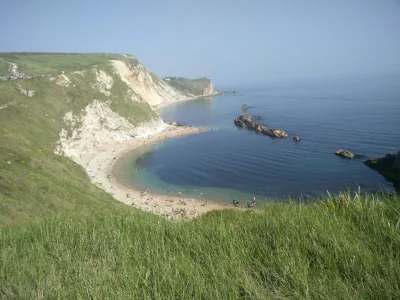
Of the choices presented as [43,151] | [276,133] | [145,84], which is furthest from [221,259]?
[145,84]

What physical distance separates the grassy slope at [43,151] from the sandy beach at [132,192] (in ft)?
19.1

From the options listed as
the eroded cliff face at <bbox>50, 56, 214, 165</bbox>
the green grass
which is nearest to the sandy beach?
the eroded cliff face at <bbox>50, 56, 214, 165</bbox>

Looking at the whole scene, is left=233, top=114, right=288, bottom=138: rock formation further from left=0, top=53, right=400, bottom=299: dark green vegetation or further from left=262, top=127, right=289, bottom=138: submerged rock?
left=0, top=53, right=400, bottom=299: dark green vegetation

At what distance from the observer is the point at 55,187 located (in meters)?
24.3

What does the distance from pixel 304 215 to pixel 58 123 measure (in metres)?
63.1

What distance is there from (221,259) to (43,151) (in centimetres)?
3916

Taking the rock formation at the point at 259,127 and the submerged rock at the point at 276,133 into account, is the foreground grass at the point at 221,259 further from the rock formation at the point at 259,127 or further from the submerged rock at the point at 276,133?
the rock formation at the point at 259,127

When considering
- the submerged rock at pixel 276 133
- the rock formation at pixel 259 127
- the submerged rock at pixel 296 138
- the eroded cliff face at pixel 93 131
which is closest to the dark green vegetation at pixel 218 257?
the eroded cliff face at pixel 93 131

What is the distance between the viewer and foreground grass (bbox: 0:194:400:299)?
2.71 m

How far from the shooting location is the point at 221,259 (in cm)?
330

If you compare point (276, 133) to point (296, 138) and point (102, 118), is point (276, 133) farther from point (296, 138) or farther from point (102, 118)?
point (102, 118)

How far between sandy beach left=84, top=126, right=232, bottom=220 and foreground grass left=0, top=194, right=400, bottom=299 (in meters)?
17.1

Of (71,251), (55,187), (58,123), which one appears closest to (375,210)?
(71,251)

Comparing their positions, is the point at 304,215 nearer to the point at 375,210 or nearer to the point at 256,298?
the point at 375,210
